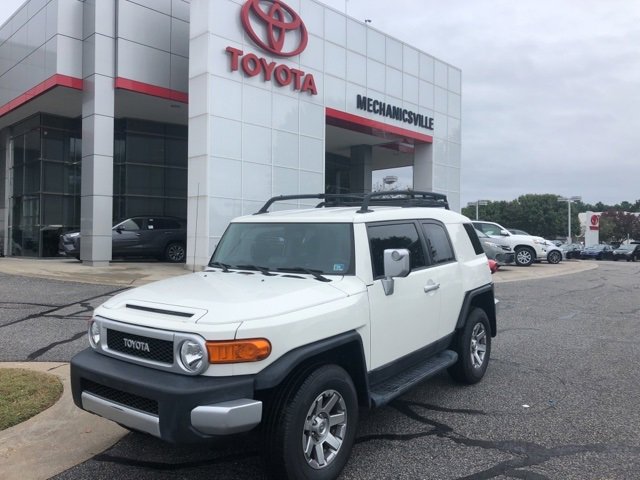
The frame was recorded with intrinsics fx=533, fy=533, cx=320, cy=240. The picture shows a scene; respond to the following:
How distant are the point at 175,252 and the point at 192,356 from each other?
54.9 ft

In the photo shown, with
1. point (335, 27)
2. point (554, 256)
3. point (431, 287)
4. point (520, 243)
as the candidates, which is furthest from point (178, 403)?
point (554, 256)

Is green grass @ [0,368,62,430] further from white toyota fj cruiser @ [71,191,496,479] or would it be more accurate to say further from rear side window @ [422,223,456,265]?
rear side window @ [422,223,456,265]

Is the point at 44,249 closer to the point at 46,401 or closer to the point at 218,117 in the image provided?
the point at 218,117

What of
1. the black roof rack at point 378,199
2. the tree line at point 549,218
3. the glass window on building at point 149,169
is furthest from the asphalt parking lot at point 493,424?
the tree line at point 549,218

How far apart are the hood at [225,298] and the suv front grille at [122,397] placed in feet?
1.50

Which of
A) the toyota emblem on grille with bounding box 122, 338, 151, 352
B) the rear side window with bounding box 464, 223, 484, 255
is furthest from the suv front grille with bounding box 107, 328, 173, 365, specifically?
the rear side window with bounding box 464, 223, 484, 255

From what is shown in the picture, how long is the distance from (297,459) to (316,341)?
0.71m

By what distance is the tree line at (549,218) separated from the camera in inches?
3413

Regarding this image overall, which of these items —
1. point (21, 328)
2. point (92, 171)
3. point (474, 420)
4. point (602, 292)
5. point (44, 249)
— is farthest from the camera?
point (44, 249)

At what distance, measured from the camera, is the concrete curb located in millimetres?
3701

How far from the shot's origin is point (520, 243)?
22344 millimetres

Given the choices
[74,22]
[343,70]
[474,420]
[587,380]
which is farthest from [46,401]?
[343,70]

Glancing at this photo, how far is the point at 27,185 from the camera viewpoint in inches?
930

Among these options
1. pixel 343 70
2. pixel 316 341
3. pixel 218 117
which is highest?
pixel 343 70
